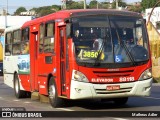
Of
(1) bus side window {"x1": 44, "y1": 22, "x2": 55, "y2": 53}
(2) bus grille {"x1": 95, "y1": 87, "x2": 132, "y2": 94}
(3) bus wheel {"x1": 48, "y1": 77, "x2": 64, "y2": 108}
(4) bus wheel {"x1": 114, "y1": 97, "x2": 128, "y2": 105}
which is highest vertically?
(1) bus side window {"x1": 44, "y1": 22, "x2": 55, "y2": 53}

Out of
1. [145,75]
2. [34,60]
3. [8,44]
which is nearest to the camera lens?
[145,75]

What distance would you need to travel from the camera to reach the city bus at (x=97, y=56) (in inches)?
552

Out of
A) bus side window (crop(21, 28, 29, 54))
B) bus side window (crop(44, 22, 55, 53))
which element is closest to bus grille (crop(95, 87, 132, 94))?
bus side window (crop(44, 22, 55, 53))

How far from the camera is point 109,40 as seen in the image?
566 inches

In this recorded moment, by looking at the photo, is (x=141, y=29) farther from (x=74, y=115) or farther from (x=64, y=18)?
(x=74, y=115)

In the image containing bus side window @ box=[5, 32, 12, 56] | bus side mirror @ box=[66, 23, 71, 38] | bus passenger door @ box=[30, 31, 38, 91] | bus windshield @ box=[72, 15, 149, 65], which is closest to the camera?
bus windshield @ box=[72, 15, 149, 65]

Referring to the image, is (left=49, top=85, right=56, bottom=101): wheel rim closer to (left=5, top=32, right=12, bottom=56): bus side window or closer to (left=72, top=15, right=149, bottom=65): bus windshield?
(left=72, top=15, right=149, bottom=65): bus windshield

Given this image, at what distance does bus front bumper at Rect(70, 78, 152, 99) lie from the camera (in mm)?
13914

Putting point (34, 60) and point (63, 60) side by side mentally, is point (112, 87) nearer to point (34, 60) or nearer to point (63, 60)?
point (63, 60)

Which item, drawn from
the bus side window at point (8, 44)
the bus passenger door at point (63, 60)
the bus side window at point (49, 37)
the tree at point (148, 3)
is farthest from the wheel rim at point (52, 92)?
A: the tree at point (148, 3)

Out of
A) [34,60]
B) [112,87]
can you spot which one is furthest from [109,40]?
[34,60]

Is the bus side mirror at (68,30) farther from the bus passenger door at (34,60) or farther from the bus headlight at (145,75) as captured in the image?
the bus passenger door at (34,60)

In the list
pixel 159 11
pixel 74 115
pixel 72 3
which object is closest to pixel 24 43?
pixel 74 115

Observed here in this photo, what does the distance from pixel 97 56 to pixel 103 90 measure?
95 centimetres
